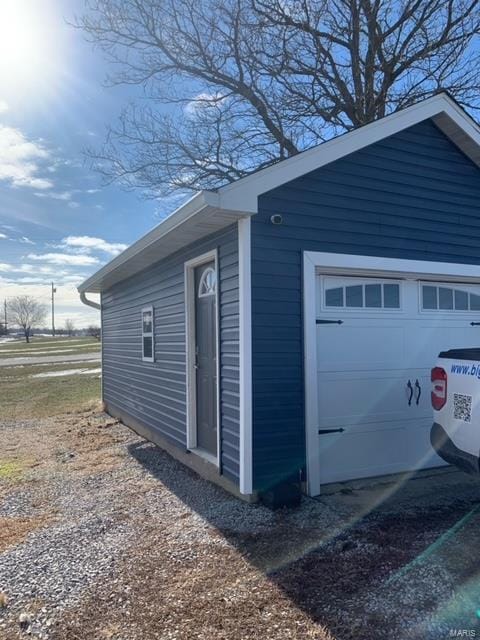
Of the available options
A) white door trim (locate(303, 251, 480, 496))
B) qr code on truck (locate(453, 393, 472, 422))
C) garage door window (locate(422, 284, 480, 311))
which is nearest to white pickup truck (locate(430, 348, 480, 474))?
qr code on truck (locate(453, 393, 472, 422))

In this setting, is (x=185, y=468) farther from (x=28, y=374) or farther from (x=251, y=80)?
(x=28, y=374)

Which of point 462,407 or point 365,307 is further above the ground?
point 365,307

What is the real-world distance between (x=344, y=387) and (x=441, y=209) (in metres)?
2.36

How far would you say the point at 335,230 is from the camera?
501cm

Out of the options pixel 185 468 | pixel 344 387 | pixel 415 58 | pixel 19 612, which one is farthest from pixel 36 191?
pixel 19 612

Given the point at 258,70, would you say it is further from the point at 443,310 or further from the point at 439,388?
the point at 439,388

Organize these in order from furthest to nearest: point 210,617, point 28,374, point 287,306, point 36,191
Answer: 1. point 28,374
2. point 36,191
3. point 287,306
4. point 210,617

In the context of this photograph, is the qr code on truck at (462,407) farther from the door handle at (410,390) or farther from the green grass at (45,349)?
the green grass at (45,349)

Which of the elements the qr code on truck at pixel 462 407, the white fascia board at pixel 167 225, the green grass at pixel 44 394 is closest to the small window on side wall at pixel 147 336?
the white fascia board at pixel 167 225

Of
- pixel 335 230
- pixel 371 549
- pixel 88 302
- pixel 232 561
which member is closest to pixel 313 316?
pixel 335 230

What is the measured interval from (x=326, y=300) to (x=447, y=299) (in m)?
1.73

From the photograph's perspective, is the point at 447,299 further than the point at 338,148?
Yes

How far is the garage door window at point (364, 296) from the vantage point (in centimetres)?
515

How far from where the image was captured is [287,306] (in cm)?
475
